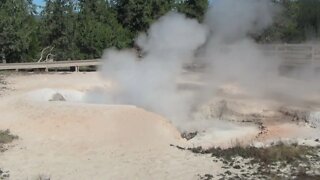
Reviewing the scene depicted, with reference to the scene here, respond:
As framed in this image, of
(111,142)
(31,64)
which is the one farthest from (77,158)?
(31,64)

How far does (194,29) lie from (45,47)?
18.2m

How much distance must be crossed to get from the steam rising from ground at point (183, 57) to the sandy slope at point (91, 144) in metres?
2.55

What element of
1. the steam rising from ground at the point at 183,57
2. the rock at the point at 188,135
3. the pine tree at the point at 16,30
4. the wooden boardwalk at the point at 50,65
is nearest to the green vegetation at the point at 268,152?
the rock at the point at 188,135

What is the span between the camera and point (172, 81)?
2108 centimetres

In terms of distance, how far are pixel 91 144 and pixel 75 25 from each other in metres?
20.6

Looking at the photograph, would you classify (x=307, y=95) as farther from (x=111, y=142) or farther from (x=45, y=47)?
(x=45, y=47)

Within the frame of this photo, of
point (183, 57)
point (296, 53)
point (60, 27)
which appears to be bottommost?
point (183, 57)

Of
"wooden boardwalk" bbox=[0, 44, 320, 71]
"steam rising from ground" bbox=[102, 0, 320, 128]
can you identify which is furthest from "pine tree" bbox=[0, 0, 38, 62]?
"wooden boardwalk" bbox=[0, 44, 320, 71]

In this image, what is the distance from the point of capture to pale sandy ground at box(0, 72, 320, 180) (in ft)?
40.9

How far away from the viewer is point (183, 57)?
838 inches

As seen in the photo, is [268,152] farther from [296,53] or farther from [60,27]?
[60,27]

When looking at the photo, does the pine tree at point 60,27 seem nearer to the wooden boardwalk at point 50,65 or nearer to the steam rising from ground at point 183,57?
the wooden boardwalk at point 50,65

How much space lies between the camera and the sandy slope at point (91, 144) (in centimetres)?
1241

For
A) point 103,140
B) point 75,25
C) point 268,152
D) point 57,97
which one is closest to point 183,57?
point 57,97
